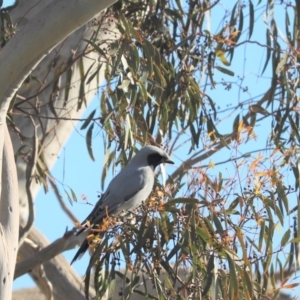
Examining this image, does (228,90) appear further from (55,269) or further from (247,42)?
Answer: (55,269)

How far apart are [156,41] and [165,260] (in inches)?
81.1

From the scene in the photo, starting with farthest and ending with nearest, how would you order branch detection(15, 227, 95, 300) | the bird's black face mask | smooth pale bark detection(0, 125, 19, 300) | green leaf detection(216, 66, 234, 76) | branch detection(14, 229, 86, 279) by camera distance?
branch detection(15, 227, 95, 300) < branch detection(14, 229, 86, 279) < green leaf detection(216, 66, 234, 76) < the bird's black face mask < smooth pale bark detection(0, 125, 19, 300)

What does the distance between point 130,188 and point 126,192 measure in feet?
0.12

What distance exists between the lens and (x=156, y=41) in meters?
5.51

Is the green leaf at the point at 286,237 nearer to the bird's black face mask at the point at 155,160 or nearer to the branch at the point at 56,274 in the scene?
the bird's black face mask at the point at 155,160

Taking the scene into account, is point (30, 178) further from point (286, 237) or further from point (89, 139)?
point (286, 237)

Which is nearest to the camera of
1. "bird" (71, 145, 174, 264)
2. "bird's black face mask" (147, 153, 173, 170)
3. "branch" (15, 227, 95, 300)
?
"bird" (71, 145, 174, 264)

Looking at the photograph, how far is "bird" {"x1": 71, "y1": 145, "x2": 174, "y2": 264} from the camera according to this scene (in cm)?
410

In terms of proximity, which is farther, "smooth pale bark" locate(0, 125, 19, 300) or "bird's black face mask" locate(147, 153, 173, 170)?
"bird's black face mask" locate(147, 153, 173, 170)

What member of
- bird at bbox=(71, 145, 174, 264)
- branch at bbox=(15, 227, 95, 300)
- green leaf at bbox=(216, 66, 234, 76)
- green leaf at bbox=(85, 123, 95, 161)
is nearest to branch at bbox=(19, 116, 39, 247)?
green leaf at bbox=(85, 123, 95, 161)

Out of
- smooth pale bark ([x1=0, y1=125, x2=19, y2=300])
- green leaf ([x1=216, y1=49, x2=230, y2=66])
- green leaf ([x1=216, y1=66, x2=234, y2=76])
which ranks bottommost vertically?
smooth pale bark ([x1=0, y1=125, x2=19, y2=300])

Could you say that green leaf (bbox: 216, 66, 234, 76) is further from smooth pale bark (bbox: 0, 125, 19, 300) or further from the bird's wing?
smooth pale bark (bbox: 0, 125, 19, 300)

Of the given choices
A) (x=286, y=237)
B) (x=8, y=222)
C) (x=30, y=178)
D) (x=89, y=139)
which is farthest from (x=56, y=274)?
(x=286, y=237)

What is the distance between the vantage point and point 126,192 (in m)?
4.33
